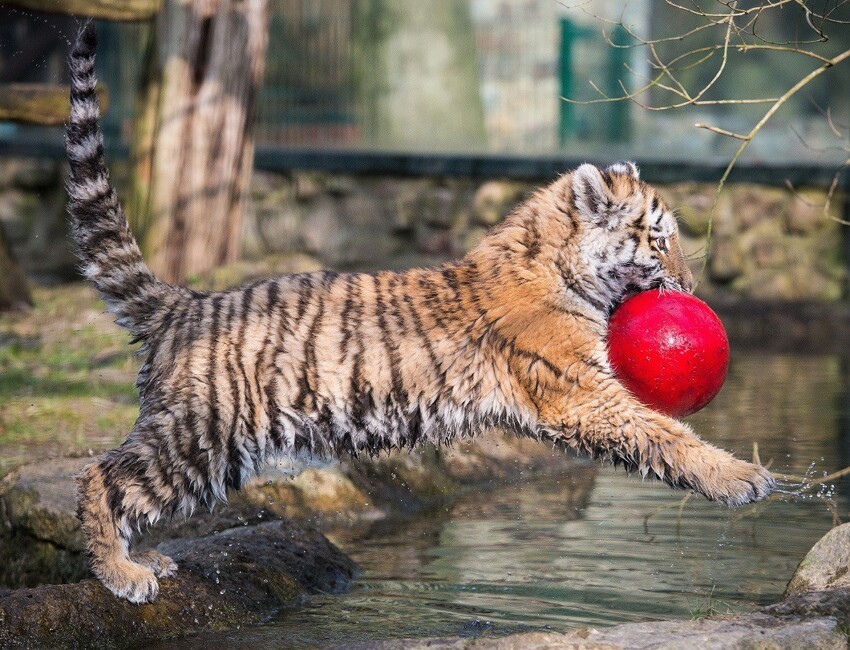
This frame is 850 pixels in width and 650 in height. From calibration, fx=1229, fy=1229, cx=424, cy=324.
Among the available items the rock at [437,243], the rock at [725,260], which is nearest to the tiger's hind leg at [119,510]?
the rock at [437,243]

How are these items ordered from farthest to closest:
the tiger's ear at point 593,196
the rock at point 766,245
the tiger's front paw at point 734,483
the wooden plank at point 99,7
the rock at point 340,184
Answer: the rock at point 340,184, the rock at point 766,245, the wooden plank at point 99,7, the tiger's ear at point 593,196, the tiger's front paw at point 734,483

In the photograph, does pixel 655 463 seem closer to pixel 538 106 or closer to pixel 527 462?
pixel 527 462

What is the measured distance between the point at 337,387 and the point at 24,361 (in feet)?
13.6

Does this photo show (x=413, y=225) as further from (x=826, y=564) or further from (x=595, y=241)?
(x=826, y=564)

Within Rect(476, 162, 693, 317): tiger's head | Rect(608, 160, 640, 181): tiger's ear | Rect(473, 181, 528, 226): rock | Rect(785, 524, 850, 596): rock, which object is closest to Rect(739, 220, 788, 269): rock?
Rect(473, 181, 528, 226): rock

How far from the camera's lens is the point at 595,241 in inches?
192

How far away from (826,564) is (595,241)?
4.94ft

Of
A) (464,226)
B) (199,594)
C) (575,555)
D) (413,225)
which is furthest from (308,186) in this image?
(199,594)

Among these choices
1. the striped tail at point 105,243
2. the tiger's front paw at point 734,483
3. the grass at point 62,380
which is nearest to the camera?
the tiger's front paw at point 734,483

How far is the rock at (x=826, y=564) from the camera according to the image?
4.14m

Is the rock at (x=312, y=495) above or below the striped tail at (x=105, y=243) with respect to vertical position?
below

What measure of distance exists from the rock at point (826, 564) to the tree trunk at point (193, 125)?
6.04 meters

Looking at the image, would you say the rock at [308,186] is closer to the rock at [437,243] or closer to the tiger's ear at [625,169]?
the rock at [437,243]

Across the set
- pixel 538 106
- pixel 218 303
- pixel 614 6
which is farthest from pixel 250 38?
pixel 614 6
